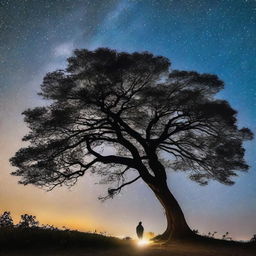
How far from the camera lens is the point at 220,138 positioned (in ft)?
76.6

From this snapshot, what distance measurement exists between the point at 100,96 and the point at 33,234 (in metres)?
8.52

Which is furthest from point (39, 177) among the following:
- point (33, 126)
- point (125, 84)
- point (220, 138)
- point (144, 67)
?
point (220, 138)

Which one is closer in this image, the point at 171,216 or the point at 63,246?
the point at 63,246

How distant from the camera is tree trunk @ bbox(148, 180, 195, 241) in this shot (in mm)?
21744

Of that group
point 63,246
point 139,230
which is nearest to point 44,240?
point 63,246

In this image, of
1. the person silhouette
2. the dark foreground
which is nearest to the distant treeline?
the dark foreground

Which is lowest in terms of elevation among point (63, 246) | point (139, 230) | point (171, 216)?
point (63, 246)

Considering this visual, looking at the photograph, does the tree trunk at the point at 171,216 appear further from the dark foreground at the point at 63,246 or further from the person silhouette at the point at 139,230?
the dark foreground at the point at 63,246

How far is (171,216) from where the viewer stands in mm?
22531

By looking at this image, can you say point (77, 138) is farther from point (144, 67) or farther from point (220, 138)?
point (220, 138)

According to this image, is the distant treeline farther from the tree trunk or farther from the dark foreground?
the tree trunk

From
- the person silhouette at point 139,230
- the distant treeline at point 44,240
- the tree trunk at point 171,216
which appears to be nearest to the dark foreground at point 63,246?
the distant treeline at point 44,240

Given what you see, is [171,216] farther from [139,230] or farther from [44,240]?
[44,240]

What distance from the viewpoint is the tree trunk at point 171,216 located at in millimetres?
21744
